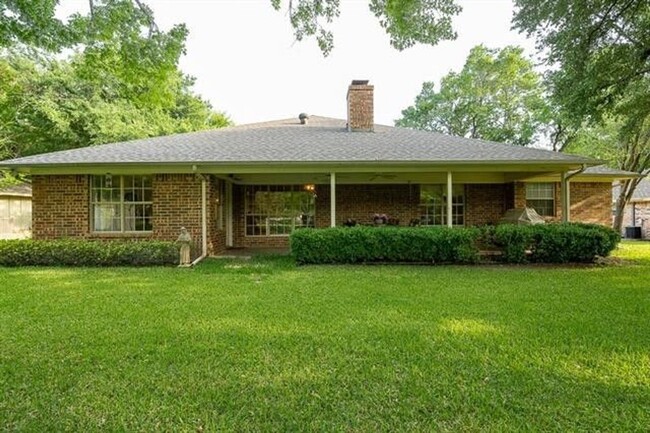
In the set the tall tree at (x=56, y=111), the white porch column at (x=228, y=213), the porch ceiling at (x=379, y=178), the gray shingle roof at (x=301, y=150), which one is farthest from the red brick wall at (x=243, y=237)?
the tall tree at (x=56, y=111)

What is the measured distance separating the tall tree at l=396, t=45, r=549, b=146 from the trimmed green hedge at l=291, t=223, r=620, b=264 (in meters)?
14.7

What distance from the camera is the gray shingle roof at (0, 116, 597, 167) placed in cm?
1026

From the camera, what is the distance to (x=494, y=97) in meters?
26.3

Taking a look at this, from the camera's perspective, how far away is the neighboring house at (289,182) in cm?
1046

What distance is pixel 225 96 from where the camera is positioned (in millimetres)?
35375

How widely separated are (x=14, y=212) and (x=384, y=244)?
21.3m

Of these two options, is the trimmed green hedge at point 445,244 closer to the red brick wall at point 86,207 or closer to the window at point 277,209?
the red brick wall at point 86,207

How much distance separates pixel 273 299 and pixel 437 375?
133 inches

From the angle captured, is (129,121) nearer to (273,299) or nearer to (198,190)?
(198,190)

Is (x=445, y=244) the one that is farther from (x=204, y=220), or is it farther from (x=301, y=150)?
(x=204, y=220)

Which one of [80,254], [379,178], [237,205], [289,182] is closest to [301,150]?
[289,182]

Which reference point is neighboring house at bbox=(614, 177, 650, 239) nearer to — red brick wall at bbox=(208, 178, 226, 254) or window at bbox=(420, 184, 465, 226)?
window at bbox=(420, 184, 465, 226)

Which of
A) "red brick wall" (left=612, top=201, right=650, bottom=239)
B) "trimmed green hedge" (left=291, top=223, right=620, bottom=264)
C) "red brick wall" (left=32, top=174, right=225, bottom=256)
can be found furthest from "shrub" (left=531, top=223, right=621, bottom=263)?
"red brick wall" (left=612, top=201, right=650, bottom=239)

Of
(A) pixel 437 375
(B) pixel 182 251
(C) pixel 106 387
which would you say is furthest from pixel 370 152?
(C) pixel 106 387
